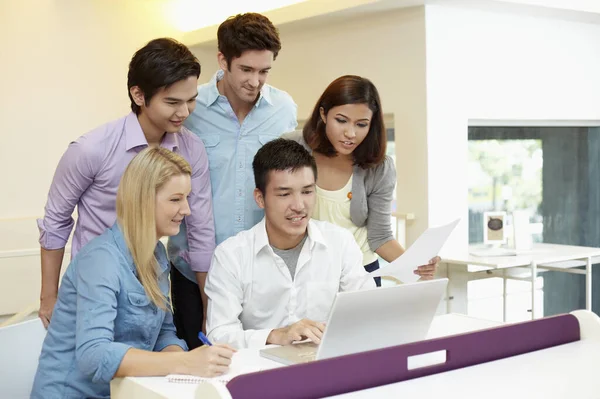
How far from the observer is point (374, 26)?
13.4ft

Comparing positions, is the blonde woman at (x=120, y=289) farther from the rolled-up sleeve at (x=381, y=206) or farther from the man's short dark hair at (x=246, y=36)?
the rolled-up sleeve at (x=381, y=206)

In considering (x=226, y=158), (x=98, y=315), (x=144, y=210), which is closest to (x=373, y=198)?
(x=226, y=158)

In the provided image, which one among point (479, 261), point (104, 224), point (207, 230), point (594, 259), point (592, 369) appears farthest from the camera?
point (594, 259)

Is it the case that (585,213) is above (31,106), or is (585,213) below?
below

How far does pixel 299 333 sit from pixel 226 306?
28 cm

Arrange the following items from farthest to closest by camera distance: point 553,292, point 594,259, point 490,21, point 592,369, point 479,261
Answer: point 553,292 → point 594,259 → point 490,21 → point 479,261 → point 592,369

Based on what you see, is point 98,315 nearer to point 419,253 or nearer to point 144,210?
point 144,210

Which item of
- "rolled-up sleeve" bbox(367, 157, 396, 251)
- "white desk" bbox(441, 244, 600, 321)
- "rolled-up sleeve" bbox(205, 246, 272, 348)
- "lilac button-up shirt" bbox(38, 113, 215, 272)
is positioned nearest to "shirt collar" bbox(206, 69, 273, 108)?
"lilac button-up shirt" bbox(38, 113, 215, 272)

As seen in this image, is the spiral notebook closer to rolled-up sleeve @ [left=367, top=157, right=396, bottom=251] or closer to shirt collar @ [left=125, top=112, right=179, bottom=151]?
shirt collar @ [left=125, top=112, right=179, bottom=151]

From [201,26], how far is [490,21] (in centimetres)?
182

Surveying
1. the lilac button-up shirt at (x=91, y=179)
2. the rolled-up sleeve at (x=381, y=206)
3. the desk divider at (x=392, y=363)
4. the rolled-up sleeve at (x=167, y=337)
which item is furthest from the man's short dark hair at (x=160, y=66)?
the desk divider at (x=392, y=363)

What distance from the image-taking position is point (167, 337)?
1890 millimetres

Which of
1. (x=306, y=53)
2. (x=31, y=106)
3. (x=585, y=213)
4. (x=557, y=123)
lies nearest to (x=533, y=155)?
(x=557, y=123)

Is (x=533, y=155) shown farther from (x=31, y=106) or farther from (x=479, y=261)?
(x=31, y=106)
